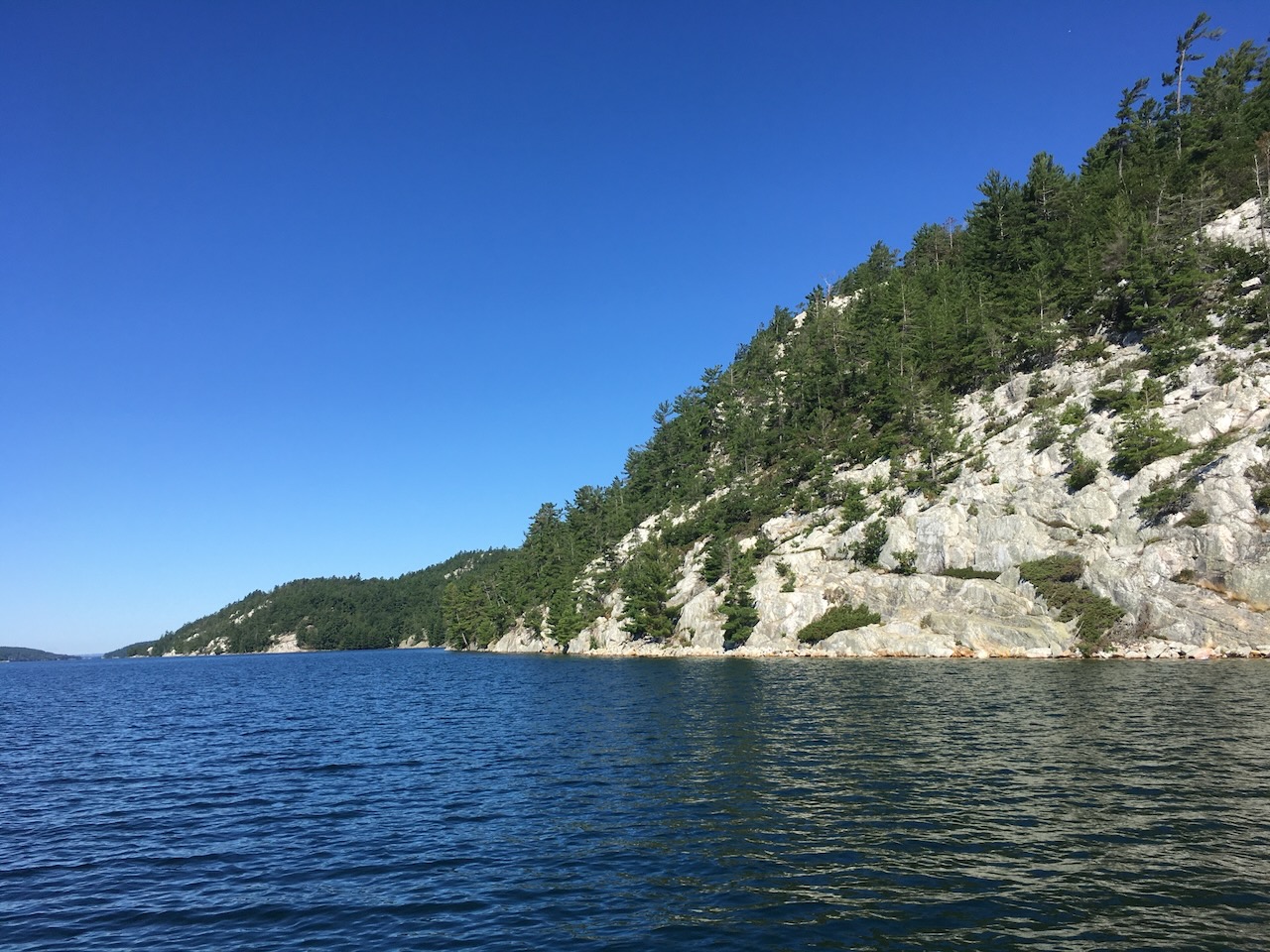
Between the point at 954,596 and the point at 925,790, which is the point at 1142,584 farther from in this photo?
the point at 925,790

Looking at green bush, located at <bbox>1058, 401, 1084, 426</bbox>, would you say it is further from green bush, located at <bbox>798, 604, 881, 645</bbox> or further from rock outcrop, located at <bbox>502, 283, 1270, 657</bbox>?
green bush, located at <bbox>798, 604, 881, 645</bbox>

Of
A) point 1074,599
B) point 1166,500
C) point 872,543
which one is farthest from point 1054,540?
point 872,543

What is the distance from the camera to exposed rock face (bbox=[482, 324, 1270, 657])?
65.8 metres

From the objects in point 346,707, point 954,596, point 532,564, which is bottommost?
point 346,707

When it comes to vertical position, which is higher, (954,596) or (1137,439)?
(1137,439)

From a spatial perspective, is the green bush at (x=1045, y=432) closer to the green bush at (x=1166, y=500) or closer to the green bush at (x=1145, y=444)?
the green bush at (x=1145, y=444)

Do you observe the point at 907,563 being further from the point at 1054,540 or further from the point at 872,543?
the point at 1054,540

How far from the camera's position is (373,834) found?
2172 centimetres

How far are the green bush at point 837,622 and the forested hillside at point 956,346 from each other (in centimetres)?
113

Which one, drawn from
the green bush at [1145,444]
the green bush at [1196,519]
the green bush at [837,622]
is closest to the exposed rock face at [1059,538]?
the green bush at [1196,519]

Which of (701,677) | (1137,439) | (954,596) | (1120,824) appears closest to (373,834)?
(1120,824)

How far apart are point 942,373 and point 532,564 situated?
111 metres

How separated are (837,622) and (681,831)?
7358 centimetres

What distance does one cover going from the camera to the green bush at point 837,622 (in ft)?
287
